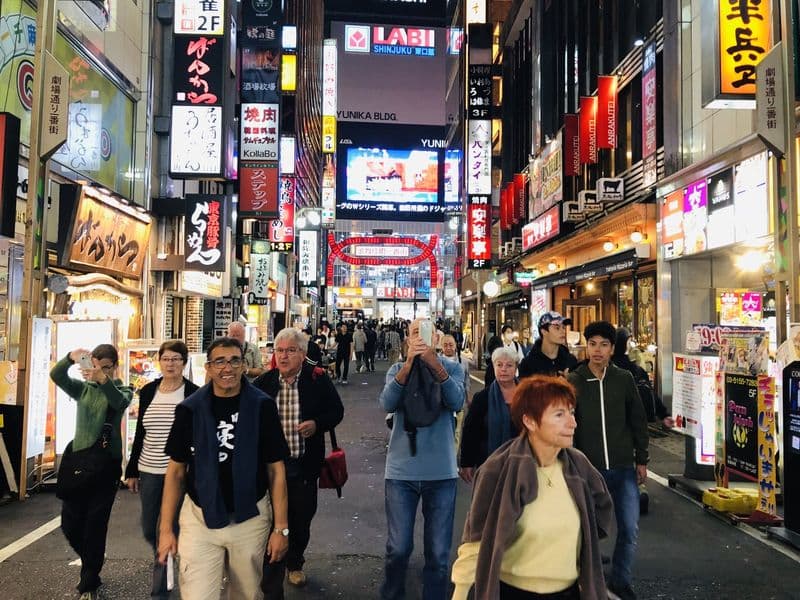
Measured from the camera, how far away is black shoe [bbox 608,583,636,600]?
180 inches

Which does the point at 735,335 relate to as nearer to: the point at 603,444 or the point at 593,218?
the point at 603,444

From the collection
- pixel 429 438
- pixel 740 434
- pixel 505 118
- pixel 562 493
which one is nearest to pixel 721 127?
pixel 740 434

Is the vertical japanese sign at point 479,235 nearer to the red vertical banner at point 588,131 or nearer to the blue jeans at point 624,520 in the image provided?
the red vertical banner at point 588,131

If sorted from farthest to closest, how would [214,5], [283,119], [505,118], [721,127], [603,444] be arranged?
[283,119]
[505,118]
[214,5]
[721,127]
[603,444]

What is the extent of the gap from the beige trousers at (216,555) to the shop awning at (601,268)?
41.5 ft

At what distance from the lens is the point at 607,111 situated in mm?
16469

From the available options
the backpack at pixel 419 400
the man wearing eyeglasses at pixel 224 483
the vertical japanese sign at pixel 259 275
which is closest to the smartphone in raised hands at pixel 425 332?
the backpack at pixel 419 400

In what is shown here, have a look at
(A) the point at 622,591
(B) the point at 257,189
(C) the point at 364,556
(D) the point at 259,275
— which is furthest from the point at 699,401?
(D) the point at 259,275

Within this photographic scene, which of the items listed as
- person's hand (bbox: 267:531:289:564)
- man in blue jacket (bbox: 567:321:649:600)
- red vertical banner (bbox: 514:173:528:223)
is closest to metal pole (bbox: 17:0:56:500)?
person's hand (bbox: 267:531:289:564)

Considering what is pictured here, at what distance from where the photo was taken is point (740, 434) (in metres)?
6.77

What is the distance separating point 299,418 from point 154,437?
102 cm

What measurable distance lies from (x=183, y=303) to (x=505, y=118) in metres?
19.5

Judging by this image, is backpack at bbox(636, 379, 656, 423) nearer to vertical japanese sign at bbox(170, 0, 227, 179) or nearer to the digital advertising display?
vertical japanese sign at bbox(170, 0, 227, 179)

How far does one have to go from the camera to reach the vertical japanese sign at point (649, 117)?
1468 centimetres
